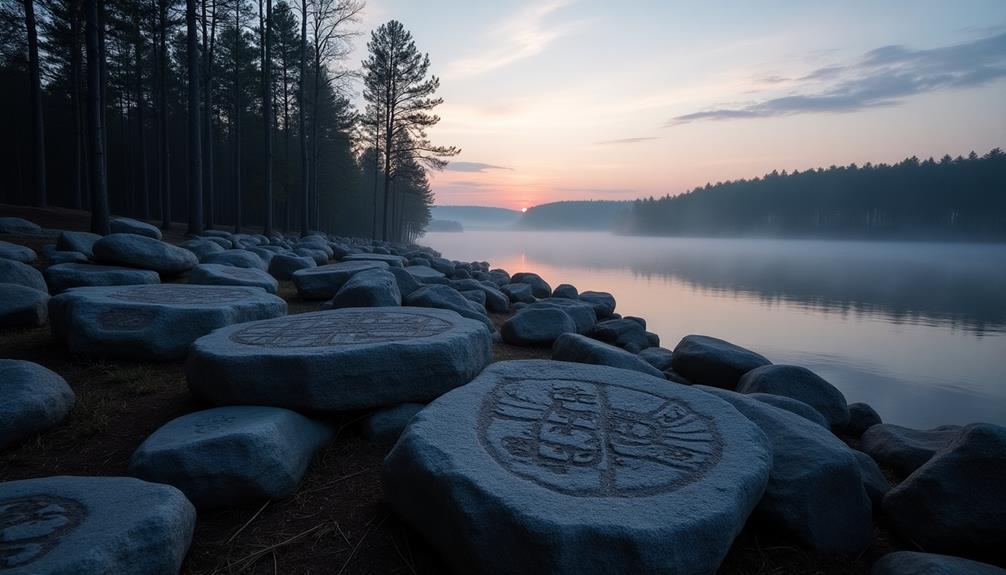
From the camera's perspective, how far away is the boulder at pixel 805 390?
4180 mm

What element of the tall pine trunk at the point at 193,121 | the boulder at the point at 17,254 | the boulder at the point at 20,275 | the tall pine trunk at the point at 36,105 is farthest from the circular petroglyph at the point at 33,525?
the tall pine trunk at the point at 36,105

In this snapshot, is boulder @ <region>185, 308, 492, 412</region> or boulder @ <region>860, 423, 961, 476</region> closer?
boulder @ <region>185, 308, 492, 412</region>

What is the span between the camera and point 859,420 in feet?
14.7

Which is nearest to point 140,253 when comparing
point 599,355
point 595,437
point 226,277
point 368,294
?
point 226,277

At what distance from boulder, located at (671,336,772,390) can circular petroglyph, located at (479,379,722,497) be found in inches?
90.3

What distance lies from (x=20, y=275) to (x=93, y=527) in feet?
16.2

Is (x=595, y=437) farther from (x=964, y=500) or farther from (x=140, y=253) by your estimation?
(x=140, y=253)

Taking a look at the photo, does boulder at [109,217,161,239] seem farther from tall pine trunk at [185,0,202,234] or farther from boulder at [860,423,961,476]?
boulder at [860,423,961,476]

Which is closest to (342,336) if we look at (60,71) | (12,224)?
(12,224)

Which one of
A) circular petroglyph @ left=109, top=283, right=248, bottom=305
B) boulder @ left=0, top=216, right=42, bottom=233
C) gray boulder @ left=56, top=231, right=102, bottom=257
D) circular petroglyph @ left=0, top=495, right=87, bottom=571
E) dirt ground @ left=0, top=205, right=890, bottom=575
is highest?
boulder @ left=0, top=216, right=42, bottom=233

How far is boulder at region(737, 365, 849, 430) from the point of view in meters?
4.18

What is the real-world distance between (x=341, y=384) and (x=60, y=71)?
31.5 metres

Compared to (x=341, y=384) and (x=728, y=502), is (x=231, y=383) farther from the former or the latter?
(x=728, y=502)

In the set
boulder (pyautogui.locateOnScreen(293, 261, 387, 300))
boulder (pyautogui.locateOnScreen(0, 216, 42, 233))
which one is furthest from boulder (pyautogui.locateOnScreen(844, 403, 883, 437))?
boulder (pyautogui.locateOnScreen(0, 216, 42, 233))
